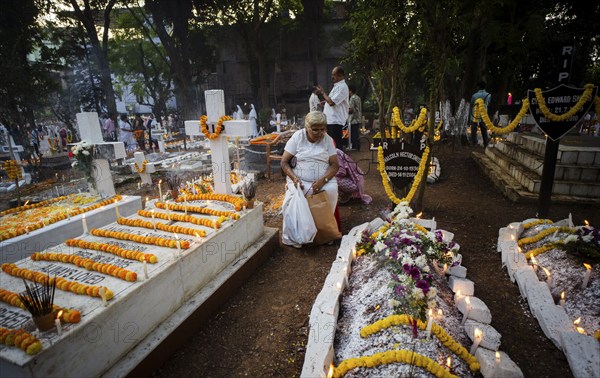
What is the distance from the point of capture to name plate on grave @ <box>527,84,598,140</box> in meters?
4.87

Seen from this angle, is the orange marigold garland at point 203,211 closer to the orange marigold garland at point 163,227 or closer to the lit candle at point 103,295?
the orange marigold garland at point 163,227

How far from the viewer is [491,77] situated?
731 inches

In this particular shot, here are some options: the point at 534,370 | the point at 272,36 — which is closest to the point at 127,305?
the point at 534,370

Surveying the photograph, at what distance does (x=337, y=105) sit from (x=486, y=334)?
6.10 metres

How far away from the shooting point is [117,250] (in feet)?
11.5

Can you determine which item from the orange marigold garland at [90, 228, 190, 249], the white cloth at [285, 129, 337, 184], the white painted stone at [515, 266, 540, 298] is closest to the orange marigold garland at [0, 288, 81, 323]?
the orange marigold garland at [90, 228, 190, 249]

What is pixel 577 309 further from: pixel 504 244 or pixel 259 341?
pixel 259 341

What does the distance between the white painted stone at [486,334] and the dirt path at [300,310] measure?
357mm

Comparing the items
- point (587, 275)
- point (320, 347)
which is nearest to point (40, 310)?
point (320, 347)

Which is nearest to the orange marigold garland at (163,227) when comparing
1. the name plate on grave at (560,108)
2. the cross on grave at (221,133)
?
the cross on grave at (221,133)

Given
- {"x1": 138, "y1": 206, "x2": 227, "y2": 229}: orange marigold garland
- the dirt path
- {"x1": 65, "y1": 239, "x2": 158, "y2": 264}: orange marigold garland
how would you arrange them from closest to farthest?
the dirt path → {"x1": 65, "y1": 239, "x2": 158, "y2": 264}: orange marigold garland → {"x1": 138, "y1": 206, "x2": 227, "y2": 229}: orange marigold garland

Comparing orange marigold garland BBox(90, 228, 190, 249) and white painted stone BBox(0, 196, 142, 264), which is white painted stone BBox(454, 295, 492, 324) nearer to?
orange marigold garland BBox(90, 228, 190, 249)

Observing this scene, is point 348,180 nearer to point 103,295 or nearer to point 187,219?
point 187,219

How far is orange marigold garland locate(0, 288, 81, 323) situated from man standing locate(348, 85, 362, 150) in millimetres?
10693
